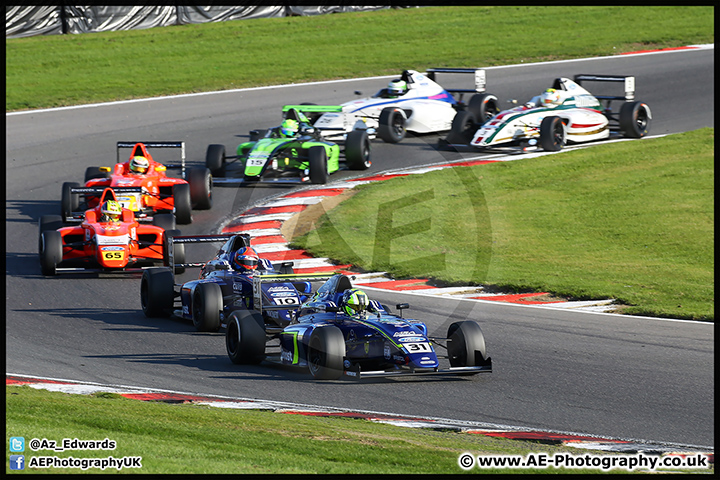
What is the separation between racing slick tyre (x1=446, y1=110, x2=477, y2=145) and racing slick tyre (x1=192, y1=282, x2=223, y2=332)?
1333cm

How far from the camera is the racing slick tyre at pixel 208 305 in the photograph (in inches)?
520

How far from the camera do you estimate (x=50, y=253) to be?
16438 mm

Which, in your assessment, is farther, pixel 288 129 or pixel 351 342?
pixel 288 129

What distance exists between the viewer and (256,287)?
41.3 feet

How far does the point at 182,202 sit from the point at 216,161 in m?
3.32

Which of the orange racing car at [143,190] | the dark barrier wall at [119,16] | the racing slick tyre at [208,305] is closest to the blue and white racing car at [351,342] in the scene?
the racing slick tyre at [208,305]

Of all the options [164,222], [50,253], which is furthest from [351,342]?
[164,222]

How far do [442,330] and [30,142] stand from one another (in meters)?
17.0

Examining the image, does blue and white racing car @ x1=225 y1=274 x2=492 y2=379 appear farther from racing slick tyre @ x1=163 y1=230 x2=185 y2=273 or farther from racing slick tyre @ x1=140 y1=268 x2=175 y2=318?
racing slick tyre @ x1=163 y1=230 x2=185 y2=273

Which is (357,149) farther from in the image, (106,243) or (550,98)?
(106,243)

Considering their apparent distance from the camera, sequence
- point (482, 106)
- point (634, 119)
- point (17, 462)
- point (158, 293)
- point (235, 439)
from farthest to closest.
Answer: point (482, 106), point (634, 119), point (158, 293), point (235, 439), point (17, 462)

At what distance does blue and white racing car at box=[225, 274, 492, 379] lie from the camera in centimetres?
1098

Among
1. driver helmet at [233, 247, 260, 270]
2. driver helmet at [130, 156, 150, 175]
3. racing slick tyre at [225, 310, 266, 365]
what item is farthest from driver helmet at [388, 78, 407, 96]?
racing slick tyre at [225, 310, 266, 365]

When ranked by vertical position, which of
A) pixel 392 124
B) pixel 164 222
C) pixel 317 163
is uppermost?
pixel 392 124
